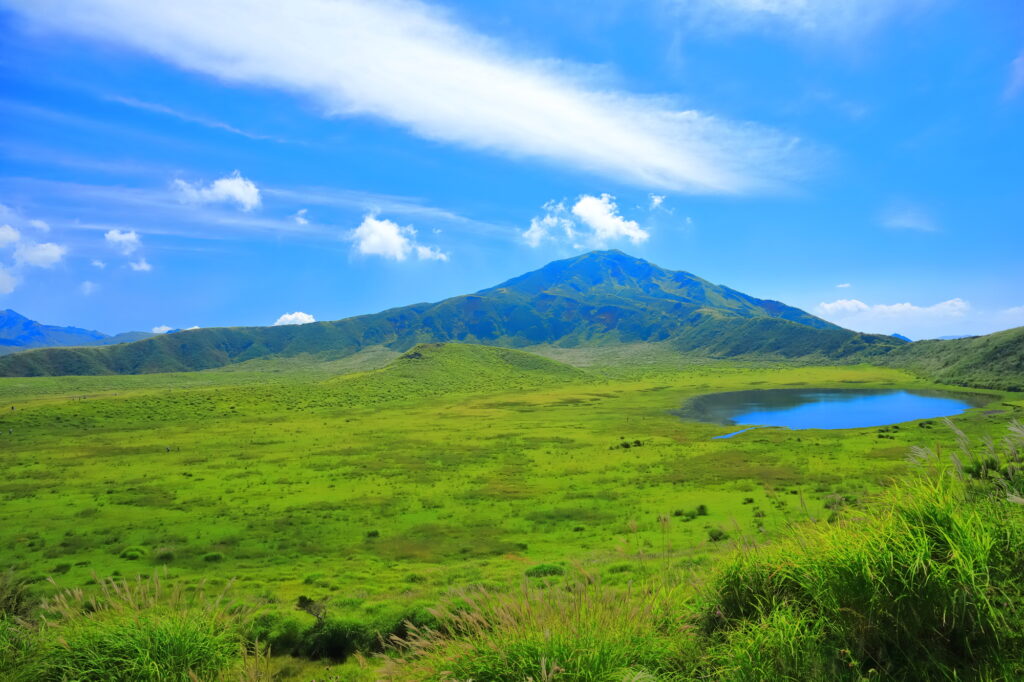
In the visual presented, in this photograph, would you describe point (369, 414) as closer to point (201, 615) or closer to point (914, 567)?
point (201, 615)

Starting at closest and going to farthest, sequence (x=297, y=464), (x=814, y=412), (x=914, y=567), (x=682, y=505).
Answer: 1. (x=914, y=567)
2. (x=682, y=505)
3. (x=297, y=464)
4. (x=814, y=412)

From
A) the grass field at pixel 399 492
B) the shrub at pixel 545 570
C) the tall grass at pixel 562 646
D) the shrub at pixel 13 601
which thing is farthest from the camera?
the grass field at pixel 399 492

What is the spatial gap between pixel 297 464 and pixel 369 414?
40.5 m

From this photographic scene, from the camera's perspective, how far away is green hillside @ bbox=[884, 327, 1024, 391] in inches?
3949

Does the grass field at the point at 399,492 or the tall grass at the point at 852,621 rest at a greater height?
the tall grass at the point at 852,621

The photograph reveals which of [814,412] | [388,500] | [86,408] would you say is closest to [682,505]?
[388,500]

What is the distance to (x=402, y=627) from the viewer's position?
13.5 metres

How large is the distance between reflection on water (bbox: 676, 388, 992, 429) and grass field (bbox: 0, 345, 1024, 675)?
21.0ft

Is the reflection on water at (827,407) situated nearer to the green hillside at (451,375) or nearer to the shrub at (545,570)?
the green hillside at (451,375)

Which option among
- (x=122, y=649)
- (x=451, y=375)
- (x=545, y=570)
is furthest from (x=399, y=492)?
(x=451, y=375)

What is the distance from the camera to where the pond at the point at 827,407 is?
73188 millimetres

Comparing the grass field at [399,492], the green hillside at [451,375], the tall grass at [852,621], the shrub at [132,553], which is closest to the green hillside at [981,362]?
the grass field at [399,492]

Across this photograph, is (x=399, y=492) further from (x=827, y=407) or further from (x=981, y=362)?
(x=981, y=362)

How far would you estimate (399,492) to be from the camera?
42.2m
